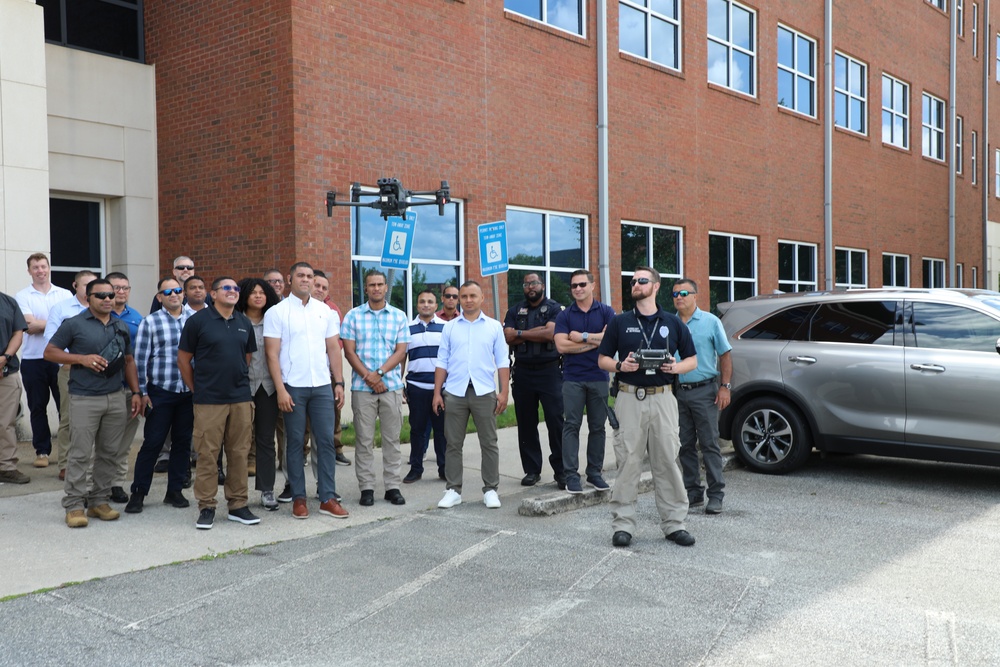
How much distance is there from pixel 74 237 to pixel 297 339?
6.47 meters

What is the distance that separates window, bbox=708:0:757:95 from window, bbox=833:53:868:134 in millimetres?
3823

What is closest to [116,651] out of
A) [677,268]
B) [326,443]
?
[326,443]

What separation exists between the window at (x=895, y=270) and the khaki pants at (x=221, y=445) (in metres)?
21.7

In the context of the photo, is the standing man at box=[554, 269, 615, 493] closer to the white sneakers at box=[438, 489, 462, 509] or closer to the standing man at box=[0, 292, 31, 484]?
the white sneakers at box=[438, 489, 462, 509]

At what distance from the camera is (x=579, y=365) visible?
823 cm

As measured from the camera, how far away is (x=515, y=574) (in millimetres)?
6008

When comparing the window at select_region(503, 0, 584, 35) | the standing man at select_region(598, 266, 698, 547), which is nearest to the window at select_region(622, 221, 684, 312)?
the window at select_region(503, 0, 584, 35)

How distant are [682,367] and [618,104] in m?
10.8

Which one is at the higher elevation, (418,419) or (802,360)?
(802,360)

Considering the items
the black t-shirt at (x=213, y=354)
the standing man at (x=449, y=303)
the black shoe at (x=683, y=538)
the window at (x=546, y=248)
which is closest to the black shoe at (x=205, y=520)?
the black t-shirt at (x=213, y=354)

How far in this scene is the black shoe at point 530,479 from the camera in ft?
29.2

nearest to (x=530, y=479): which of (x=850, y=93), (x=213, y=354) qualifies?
(x=213, y=354)

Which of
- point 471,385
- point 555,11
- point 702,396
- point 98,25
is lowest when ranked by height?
point 702,396

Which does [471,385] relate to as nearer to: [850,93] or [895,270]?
[850,93]
